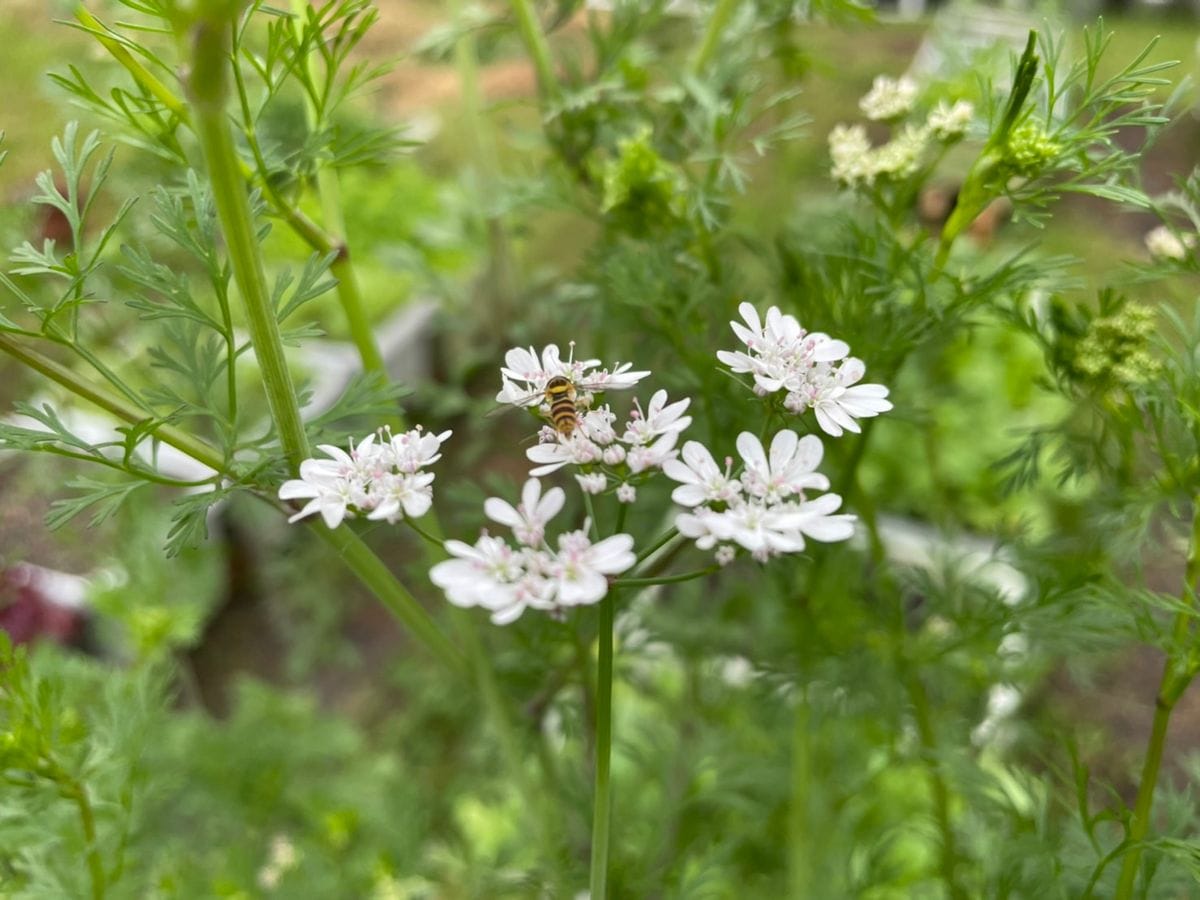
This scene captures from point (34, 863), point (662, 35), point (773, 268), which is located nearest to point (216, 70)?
point (773, 268)

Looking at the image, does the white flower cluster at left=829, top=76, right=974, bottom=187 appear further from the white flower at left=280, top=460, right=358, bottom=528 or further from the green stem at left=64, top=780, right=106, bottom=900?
the green stem at left=64, top=780, right=106, bottom=900

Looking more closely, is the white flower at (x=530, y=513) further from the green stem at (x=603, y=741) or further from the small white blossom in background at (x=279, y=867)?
the small white blossom in background at (x=279, y=867)

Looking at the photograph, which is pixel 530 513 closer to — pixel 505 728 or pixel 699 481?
pixel 699 481

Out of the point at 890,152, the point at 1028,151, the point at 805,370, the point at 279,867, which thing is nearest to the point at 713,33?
the point at 890,152

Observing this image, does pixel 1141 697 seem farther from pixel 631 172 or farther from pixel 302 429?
pixel 302 429

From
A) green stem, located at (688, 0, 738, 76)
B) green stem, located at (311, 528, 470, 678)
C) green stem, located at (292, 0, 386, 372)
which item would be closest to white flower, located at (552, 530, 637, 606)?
green stem, located at (311, 528, 470, 678)

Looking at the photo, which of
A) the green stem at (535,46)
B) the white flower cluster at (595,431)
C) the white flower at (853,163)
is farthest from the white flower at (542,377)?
the green stem at (535,46)
